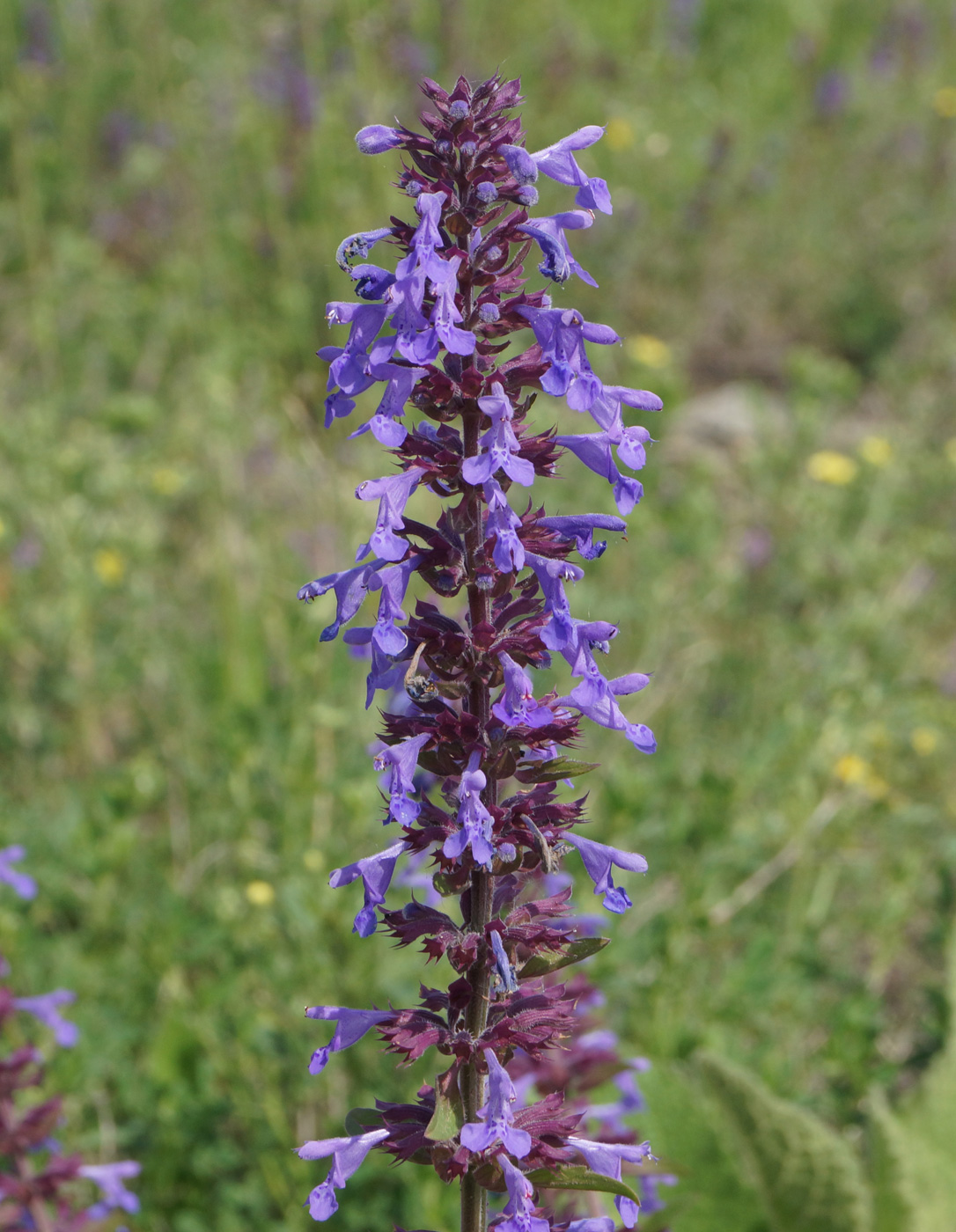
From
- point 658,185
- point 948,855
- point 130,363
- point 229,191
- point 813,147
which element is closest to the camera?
point 948,855

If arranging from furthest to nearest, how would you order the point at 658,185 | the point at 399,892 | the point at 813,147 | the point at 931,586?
the point at 813,147, the point at 658,185, the point at 931,586, the point at 399,892

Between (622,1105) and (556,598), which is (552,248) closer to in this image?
(556,598)

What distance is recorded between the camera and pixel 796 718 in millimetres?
3992

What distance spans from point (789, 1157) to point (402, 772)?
1.72 metres

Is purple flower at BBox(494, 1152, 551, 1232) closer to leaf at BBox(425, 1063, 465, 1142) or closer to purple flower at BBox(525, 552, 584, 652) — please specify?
leaf at BBox(425, 1063, 465, 1142)

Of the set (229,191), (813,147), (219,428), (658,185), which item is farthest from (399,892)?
(813,147)

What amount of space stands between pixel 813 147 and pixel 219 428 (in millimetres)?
7374

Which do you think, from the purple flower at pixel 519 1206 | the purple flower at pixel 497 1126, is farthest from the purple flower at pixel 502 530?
the purple flower at pixel 519 1206

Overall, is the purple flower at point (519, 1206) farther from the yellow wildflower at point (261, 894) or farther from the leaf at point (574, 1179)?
the yellow wildflower at point (261, 894)

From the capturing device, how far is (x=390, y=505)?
5.17 ft

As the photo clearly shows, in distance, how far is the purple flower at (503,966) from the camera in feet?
5.10

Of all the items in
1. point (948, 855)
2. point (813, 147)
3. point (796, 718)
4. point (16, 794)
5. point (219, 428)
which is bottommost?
point (948, 855)

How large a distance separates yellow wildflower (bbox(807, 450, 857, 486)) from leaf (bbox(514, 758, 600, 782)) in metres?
4.37

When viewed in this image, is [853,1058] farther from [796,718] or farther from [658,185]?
[658,185]
